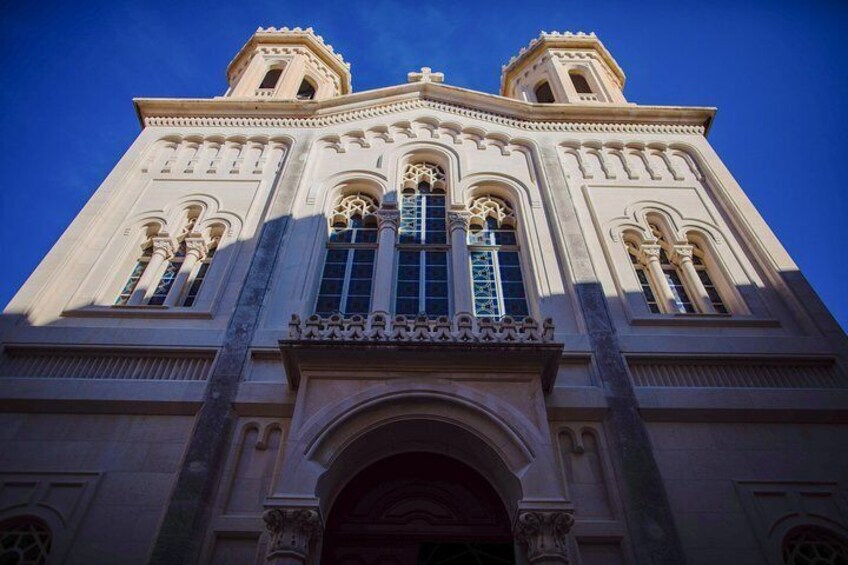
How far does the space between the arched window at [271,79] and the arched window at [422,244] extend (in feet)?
25.0

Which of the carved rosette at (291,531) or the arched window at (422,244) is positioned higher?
the arched window at (422,244)

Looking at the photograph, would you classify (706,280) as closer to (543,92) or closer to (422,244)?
(422,244)

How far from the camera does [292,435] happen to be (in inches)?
287

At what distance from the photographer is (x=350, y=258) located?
11.6 metres

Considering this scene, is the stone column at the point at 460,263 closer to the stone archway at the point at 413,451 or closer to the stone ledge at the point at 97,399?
the stone archway at the point at 413,451

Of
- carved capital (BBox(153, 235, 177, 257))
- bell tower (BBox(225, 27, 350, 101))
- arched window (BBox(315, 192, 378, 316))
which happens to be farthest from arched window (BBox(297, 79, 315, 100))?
carved capital (BBox(153, 235, 177, 257))

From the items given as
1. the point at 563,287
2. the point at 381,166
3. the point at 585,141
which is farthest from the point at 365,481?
the point at 585,141

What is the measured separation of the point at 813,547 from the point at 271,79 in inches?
735

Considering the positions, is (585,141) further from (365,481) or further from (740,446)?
(365,481)

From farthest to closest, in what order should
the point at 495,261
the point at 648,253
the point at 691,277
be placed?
1. the point at 495,261
2. the point at 648,253
3. the point at 691,277

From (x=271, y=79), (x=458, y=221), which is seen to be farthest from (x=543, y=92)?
(x=458, y=221)

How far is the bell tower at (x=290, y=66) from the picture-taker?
18750mm

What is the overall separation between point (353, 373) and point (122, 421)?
10.9 ft

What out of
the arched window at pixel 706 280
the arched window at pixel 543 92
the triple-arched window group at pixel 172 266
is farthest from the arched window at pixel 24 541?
the arched window at pixel 543 92
